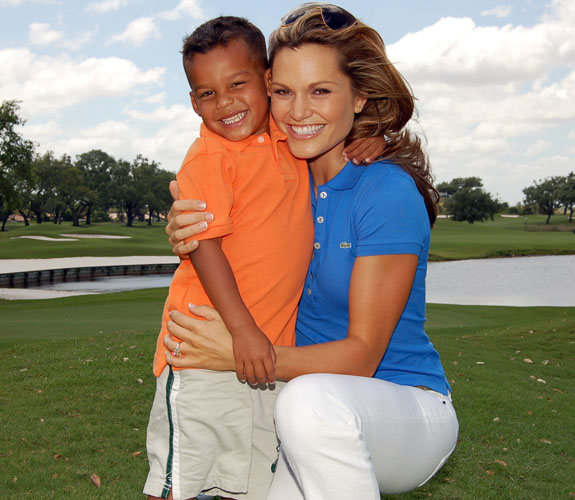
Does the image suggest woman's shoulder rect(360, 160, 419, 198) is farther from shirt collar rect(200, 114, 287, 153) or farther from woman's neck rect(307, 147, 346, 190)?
shirt collar rect(200, 114, 287, 153)

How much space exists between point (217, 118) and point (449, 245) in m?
44.9

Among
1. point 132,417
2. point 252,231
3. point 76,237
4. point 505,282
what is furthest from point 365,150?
point 76,237

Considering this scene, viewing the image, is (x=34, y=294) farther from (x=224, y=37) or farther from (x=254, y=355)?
(x=254, y=355)

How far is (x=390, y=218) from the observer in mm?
2125

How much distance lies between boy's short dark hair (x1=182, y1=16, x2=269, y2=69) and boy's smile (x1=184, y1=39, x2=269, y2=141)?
0.8 inches

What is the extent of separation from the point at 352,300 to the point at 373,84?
2.88ft

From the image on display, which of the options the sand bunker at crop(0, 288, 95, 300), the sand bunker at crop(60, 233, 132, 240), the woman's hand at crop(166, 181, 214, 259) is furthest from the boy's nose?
the sand bunker at crop(60, 233, 132, 240)

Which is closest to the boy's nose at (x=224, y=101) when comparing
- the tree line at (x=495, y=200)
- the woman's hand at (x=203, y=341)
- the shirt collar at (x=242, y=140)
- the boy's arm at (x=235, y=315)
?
the shirt collar at (x=242, y=140)

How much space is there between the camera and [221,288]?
2117 millimetres

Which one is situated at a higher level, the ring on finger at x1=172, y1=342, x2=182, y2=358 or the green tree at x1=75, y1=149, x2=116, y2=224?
the green tree at x1=75, y1=149, x2=116, y2=224

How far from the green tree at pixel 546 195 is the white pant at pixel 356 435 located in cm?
9513

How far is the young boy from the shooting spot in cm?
217

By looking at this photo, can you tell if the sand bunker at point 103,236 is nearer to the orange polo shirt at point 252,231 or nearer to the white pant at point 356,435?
the orange polo shirt at point 252,231

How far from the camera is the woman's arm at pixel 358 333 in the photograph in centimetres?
205
